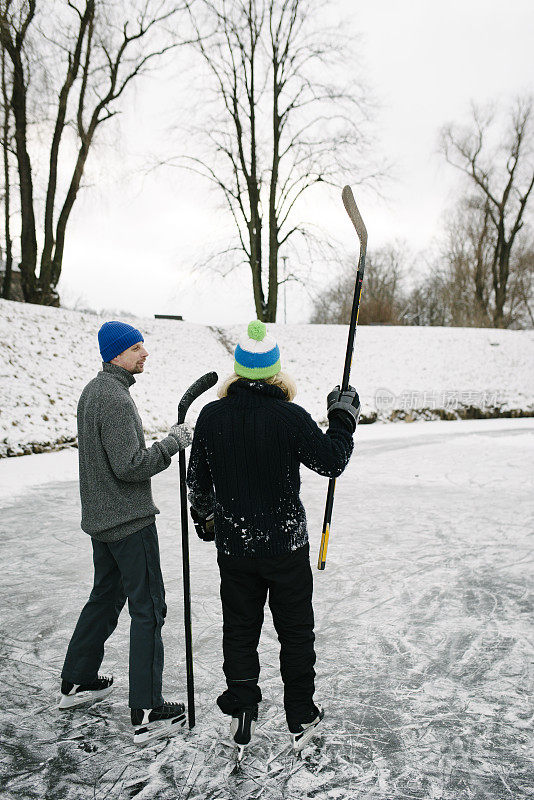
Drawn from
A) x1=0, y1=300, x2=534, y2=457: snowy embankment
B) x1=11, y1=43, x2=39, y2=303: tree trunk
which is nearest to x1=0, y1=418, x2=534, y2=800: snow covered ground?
x1=0, y1=300, x2=534, y2=457: snowy embankment

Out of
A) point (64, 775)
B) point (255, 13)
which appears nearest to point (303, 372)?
point (255, 13)

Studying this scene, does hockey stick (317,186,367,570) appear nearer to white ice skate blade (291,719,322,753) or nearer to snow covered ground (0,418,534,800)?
snow covered ground (0,418,534,800)

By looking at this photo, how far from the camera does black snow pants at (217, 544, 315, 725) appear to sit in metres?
2.60

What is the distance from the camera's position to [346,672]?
3359mm

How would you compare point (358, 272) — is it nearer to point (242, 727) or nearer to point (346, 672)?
point (346, 672)

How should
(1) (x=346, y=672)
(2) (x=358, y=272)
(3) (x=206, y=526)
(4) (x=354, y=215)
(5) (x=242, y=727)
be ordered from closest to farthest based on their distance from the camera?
1. (5) (x=242, y=727)
2. (3) (x=206, y=526)
3. (1) (x=346, y=672)
4. (2) (x=358, y=272)
5. (4) (x=354, y=215)

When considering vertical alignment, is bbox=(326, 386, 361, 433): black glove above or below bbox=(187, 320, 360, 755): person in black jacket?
above

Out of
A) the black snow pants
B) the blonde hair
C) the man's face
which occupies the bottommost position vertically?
the black snow pants

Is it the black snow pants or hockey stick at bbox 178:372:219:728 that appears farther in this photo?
hockey stick at bbox 178:372:219:728

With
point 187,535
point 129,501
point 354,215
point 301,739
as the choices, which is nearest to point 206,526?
point 187,535

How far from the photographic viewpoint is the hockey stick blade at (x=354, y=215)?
3.67 m

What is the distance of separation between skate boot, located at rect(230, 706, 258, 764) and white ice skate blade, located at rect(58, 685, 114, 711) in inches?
33.4

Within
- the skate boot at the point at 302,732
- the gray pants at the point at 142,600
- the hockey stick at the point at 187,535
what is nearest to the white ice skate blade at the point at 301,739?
the skate boot at the point at 302,732

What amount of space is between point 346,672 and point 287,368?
16312 millimetres
